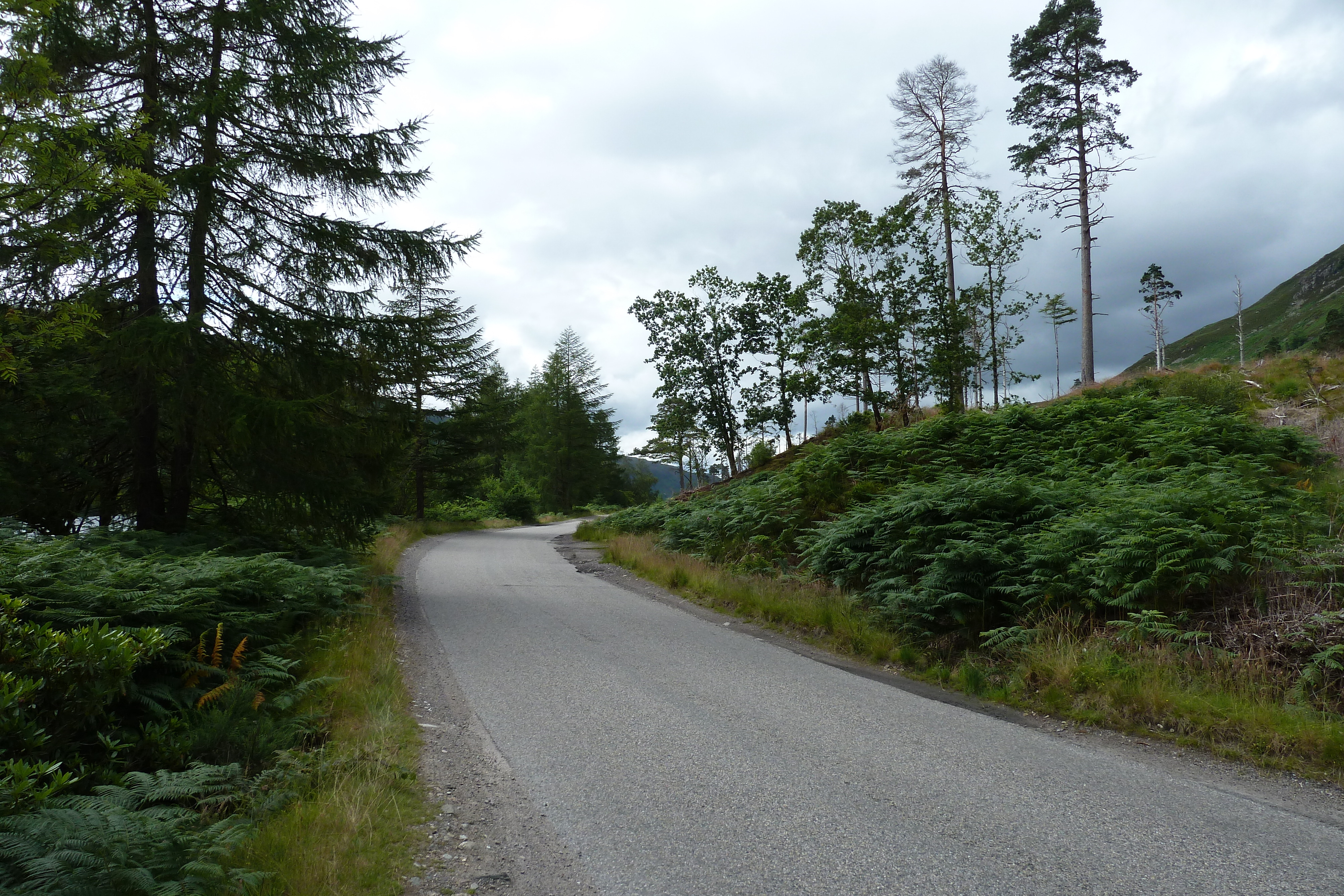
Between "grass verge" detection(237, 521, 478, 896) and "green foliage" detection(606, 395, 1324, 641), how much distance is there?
544cm

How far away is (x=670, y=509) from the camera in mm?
23859

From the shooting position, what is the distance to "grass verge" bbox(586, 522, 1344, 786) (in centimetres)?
463

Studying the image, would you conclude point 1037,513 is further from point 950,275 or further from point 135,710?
point 950,275

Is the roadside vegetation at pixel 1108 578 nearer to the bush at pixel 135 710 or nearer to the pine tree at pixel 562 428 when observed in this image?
the bush at pixel 135 710

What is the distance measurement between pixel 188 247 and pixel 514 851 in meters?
10.8

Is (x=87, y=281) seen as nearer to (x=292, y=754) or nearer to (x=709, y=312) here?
(x=292, y=754)

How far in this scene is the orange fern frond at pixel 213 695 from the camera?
497 cm

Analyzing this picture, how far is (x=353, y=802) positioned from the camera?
3.85 meters

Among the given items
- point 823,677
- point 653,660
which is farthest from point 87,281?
point 823,677

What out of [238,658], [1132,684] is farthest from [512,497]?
[1132,684]

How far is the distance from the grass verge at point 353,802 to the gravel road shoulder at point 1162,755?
4.39m

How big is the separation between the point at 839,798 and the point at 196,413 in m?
9.79

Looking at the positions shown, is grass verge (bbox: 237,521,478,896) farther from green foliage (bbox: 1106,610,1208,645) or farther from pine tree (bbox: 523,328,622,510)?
pine tree (bbox: 523,328,622,510)

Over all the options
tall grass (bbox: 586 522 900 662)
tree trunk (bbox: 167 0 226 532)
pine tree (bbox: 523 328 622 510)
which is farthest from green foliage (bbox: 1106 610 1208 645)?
pine tree (bbox: 523 328 622 510)
